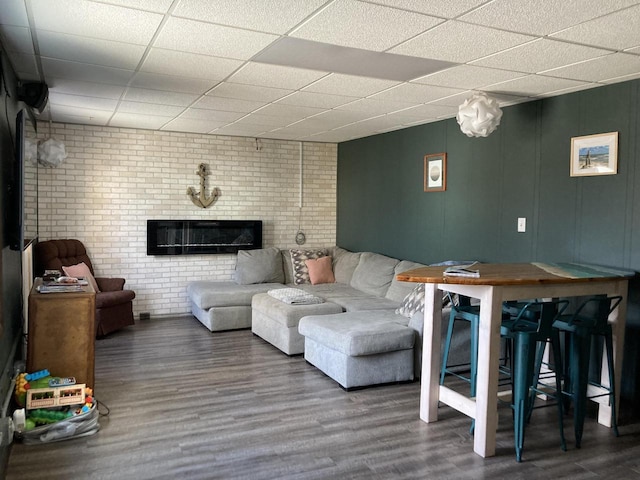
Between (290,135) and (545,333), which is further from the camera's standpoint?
(290,135)

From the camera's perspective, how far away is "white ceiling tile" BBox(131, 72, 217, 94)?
4.20 meters

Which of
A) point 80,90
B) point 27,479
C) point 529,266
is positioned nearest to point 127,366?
point 27,479

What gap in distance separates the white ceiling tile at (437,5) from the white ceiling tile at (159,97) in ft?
8.62

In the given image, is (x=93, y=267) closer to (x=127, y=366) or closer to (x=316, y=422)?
(x=127, y=366)

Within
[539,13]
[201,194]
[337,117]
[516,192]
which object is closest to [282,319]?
[337,117]

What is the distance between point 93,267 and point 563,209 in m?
5.45

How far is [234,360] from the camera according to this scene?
5.37m

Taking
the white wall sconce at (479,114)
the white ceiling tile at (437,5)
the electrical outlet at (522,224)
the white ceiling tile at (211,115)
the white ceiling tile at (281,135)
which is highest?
the white ceiling tile at (281,135)

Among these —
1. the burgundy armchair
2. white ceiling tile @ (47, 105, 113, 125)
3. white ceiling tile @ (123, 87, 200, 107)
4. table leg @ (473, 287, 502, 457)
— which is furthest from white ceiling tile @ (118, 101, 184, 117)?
table leg @ (473, 287, 502, 457)

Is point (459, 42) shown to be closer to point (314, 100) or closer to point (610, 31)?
point (610, 31)

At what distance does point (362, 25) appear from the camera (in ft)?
9.83

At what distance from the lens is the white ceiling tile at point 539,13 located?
262cm

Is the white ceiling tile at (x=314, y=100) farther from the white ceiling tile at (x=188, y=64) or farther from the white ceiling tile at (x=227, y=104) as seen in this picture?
the white ceiling tile at (x=188, y=64)

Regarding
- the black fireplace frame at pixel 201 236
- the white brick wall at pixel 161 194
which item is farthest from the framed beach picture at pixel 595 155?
the black fireplace frame at pixel 201 236
